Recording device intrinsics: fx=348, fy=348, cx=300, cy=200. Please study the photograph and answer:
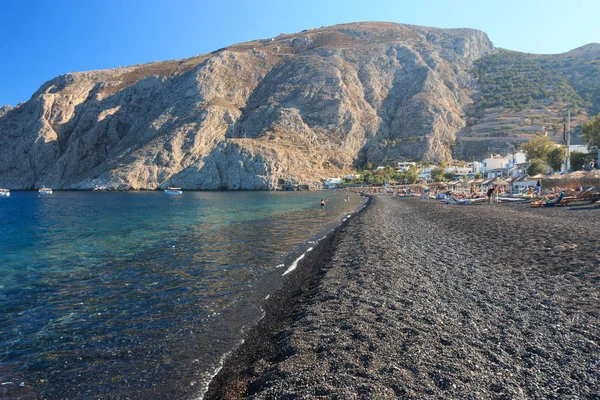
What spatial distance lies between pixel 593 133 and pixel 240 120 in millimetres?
113903

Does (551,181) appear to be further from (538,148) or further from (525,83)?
(525,83)

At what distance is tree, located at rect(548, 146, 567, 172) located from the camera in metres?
60.7

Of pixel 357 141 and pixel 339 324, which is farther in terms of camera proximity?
pixel 357 141

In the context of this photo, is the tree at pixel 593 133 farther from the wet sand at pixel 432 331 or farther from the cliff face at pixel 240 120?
the cliff face at pixel 240 120

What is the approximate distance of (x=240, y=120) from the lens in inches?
5615

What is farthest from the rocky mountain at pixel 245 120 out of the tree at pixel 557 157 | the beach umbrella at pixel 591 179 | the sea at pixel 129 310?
the sea at pixel 129 310

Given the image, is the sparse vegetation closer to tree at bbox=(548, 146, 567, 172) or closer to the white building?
the white building

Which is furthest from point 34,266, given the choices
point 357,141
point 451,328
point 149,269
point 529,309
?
point 357,141

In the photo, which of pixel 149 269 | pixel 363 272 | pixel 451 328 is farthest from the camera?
pixel 149 269

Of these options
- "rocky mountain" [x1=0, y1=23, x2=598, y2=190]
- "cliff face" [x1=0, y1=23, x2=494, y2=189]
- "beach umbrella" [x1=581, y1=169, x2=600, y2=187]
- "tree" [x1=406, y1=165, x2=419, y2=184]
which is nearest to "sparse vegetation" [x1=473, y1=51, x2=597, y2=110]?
"rocky mountain" [x1=0, y1=23, x2=598, y2=190]

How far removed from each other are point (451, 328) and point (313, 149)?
431 feet

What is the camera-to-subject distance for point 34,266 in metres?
16.6

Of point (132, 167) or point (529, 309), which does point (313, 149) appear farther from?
point (529, 309)

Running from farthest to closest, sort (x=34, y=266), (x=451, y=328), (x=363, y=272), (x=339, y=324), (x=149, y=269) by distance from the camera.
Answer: (x=34, y=266) < (x=149, y=269) < (x=363, y=272) < (x=339, y=324) < (x=451, y=328)
